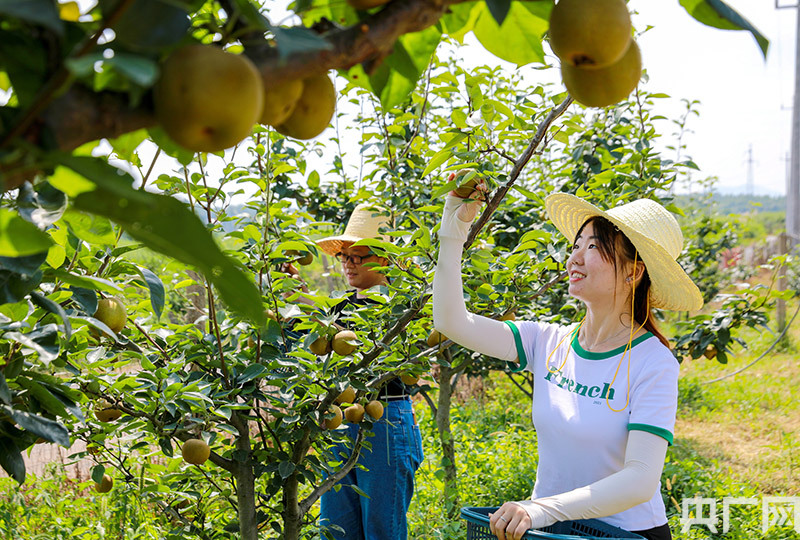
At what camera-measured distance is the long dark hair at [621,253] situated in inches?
72.3

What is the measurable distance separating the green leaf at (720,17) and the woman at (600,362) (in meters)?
1.08

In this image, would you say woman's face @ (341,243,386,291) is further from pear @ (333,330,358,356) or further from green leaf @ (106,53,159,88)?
green leaf @ (106,53,159,88)

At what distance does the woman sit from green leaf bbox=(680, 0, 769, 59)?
1.08m

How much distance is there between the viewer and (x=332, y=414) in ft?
5.67

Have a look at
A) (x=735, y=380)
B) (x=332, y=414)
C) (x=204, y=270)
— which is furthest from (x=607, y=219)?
(x=735, y=380)

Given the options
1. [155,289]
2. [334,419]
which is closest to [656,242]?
[334,419]

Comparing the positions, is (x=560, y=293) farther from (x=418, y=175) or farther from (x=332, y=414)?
(x=332, y=414)

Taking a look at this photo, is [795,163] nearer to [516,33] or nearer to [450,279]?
[450,279]

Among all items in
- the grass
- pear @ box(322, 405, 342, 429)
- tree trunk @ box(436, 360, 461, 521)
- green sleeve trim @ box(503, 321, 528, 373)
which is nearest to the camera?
pear @ box(322, 405, 342, 429)

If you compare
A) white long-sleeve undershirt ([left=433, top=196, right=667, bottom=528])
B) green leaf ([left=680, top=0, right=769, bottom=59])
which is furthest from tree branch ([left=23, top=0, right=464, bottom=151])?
white long-sleeve undershirt ([left=433, top=196, right=667, bottom=528])

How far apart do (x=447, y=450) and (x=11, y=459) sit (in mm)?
2670

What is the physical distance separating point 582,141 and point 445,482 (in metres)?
1.81

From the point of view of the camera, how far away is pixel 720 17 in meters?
0.51

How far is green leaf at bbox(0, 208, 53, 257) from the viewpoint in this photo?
38 cm
